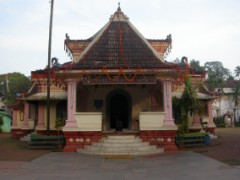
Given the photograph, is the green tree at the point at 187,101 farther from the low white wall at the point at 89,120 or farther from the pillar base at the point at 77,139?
the pillar base at the point at 77,139

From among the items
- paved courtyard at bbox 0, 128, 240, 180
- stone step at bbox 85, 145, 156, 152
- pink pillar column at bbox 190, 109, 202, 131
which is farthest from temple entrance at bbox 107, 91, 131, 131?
paved courtyard at bbox 0, 128, 240, 180

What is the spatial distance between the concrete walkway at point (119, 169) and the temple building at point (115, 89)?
3007 millimetres

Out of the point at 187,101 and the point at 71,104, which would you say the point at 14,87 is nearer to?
the point at 71,104

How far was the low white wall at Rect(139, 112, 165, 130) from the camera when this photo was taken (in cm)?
1485

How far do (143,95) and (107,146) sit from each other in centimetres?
524

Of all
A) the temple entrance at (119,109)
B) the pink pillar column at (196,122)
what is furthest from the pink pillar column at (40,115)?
the pink pillar column at (196,122)

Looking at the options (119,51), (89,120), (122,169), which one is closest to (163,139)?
(89,120)

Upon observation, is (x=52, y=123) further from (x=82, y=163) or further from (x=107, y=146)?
(x=82, y=163)

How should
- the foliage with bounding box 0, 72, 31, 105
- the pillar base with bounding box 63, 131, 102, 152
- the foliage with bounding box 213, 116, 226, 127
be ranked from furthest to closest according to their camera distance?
the foliage with bounding box 0, 72, 31, 105 < the foliage with bounding box 213, 116, 226, 127 < the pillar base with bounding box 63, 131, 102, 152

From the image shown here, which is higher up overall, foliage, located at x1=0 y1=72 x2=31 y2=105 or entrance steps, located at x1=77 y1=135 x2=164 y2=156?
foliage, located at x1=0 y1=72 x2=31 y2=105

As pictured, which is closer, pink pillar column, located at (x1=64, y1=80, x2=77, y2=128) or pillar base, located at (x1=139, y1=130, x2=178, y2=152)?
pillar base, located at (x1=139, y1=130, x2=178, y2=152)

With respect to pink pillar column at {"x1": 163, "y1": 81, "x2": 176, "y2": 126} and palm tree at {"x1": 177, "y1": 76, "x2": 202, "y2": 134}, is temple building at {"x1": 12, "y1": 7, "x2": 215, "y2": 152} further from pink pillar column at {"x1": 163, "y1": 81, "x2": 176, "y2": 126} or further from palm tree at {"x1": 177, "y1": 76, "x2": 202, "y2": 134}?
palm tree at {"x1": 177, "y1": 76, "x2": 202, "y2": 134}

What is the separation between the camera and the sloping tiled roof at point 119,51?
15.0 m

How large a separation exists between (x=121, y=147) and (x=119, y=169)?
13.5 feet
